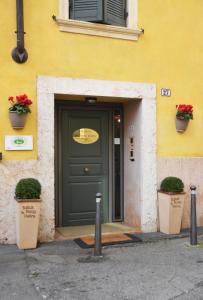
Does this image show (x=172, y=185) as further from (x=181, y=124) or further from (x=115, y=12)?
(x=115, y=12)

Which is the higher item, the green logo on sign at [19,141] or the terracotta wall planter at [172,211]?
the green logo on sign at [19,141]

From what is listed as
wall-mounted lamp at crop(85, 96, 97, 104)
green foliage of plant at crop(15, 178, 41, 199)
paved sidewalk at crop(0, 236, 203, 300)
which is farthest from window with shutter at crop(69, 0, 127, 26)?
paved sidewalk at crop(0, 236, 203, 300)

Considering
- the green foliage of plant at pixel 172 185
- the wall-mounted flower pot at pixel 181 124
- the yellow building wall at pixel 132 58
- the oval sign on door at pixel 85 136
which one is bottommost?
the green foliage of plant at pixel 172 185

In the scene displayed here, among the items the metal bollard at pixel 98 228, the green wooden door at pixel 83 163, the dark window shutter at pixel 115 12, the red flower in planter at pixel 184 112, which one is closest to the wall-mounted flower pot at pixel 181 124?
the red flower in planter at pixel 184 112

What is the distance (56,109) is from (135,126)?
1.57 meters

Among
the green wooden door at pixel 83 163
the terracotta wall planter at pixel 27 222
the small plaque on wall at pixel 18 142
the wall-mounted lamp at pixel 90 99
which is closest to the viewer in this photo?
the terracotta wall planter at pixel 27 222

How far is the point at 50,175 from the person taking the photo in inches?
243

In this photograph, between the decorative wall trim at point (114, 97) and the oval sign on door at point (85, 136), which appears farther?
the oval sign on door at point (85, 136)

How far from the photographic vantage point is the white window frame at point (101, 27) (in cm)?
621

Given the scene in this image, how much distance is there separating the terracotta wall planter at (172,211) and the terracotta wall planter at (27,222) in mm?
2355

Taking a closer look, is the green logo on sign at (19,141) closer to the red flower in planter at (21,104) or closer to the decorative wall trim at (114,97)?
the decorative wall trim at (114,97)

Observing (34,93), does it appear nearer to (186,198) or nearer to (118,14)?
(118,14)

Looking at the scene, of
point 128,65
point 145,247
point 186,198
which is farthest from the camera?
point 186,198

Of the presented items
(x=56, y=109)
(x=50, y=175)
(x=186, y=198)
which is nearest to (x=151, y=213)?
(x=186, y=198)
